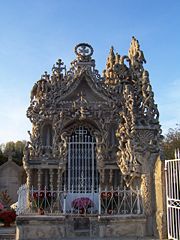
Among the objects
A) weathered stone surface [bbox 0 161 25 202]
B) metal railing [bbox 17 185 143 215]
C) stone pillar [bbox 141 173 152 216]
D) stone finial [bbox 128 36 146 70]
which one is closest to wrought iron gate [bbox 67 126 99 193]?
metal railing [bbox 17 185 143 215]

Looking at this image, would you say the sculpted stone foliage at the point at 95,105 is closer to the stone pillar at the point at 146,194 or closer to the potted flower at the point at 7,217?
the stone pillar at the point at 146,194

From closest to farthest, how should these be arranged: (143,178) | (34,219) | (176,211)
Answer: (176,211), (34,219), (143,178)

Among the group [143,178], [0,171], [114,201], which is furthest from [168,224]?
[0,171]

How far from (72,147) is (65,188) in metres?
2.01

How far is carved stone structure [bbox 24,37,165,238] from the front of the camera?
1405 centimetres

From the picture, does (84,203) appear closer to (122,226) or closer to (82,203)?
(82,203)

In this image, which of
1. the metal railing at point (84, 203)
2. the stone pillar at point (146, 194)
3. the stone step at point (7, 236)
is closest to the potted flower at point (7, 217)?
the metal railing at point (84, 203)

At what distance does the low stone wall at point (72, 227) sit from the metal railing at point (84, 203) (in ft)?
3.01

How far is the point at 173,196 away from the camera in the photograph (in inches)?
381

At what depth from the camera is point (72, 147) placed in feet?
50.1

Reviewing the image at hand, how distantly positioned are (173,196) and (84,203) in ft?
13.7

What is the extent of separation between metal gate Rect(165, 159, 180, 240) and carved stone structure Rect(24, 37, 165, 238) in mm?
3253

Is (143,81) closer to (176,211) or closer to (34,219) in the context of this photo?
(176,211)

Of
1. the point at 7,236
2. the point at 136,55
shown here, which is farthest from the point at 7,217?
the point at 136,55
